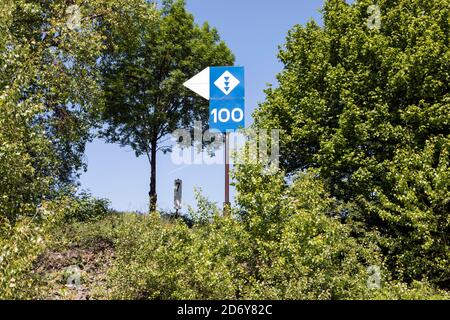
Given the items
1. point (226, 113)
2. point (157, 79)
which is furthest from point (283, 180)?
point (157, 79)

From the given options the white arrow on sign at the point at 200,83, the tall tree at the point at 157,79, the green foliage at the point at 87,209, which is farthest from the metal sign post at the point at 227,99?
the tall tree at the point at 157,79

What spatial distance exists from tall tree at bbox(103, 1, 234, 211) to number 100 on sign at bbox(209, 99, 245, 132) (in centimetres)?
2062

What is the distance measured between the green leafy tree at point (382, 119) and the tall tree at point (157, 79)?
11775 millimetres

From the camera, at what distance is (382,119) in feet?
89.0

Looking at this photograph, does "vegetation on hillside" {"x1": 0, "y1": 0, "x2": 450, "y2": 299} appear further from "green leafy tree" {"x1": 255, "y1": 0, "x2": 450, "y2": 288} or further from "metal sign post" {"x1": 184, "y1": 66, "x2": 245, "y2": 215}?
"metal sign post" {"x1": 184, "y1": 66, "x2": 245, "y2": 215}

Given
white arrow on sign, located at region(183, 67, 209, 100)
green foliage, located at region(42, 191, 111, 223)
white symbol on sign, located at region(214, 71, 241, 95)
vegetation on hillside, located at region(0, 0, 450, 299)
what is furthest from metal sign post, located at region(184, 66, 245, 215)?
green foliage, located at region(42, 191, 111, 223)

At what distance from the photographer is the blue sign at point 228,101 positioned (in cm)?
1977

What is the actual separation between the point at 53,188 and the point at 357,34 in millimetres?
17596

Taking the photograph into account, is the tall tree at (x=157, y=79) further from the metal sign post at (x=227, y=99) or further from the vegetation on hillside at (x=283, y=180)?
the metal sign post at (x=227, y=99)

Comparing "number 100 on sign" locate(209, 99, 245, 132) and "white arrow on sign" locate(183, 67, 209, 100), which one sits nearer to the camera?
"number 100 on sign" locate(209, 99, 245, 132)

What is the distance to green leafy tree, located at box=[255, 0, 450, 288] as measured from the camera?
23484mm

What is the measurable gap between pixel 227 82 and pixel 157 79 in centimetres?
2337

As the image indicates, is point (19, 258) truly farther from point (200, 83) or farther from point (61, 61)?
point (61, 61)
